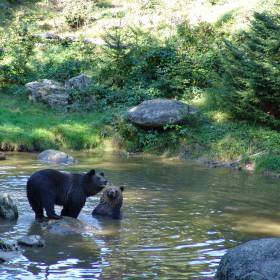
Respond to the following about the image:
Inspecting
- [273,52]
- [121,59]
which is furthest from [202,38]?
[273,52]

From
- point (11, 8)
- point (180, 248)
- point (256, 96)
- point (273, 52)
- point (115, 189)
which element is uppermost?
point (11, 8)

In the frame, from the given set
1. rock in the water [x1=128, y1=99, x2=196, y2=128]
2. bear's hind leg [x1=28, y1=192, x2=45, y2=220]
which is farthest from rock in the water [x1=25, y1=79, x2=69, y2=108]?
bear's hind leg [x1=28, y1=192, x2=45, y2=220]

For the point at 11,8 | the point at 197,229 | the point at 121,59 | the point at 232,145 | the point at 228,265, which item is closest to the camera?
the point at 228,265

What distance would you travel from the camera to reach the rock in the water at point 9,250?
10.2 m

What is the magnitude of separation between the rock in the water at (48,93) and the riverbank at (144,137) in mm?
1192

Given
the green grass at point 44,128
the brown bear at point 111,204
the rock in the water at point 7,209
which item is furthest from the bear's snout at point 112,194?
the green grass at point 44,128

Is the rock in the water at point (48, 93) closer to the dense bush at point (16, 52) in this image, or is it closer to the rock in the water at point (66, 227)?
the dense bush at point (16, 52)

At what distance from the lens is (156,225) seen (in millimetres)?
13195

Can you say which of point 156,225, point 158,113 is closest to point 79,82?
point 158,113

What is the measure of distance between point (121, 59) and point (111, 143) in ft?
22.1

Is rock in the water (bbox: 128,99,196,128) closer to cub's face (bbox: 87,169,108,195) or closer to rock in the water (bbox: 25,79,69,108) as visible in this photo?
rock in the water (bbox: 25,79,69,108)

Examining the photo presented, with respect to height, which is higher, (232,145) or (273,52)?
(273,52)

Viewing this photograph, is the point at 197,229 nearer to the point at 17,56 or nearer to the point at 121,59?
the point at 121,59

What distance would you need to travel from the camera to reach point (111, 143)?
25422 mm
